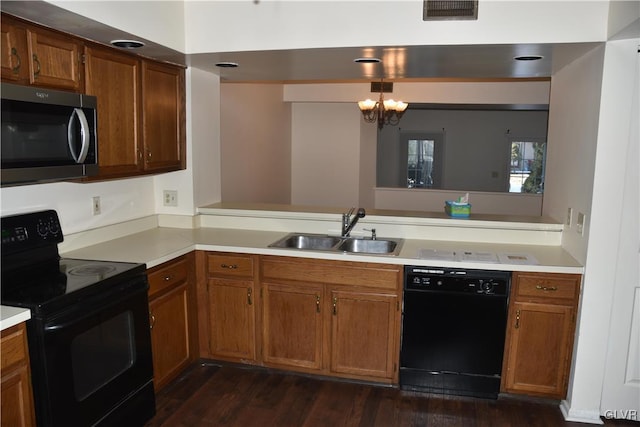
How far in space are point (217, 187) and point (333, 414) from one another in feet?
6.43

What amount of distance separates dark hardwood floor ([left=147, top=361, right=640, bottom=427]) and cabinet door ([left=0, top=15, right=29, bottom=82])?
1802 millimetres

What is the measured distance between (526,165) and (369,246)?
23.8ft

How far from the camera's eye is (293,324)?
306 cm

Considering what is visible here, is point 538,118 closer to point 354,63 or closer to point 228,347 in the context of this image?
point 354,63

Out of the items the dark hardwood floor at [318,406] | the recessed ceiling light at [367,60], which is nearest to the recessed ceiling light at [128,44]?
the recessed ceiling light at [367,60]

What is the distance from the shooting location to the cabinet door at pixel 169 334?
9.03 feet

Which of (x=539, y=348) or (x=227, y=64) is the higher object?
(x=227, y=64)

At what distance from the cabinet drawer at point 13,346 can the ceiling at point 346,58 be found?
1.25m

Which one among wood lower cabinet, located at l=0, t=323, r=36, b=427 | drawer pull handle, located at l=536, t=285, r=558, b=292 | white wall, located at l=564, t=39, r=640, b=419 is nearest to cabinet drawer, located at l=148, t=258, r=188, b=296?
wood lower cabinet, located at l=0, t=323, r=36, b=427

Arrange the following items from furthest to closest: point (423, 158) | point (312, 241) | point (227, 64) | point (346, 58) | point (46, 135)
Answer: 1. point (423, 158)
2. point (312, 241)
3. point (227, 64)
4. point (346, 58)
5. point (46, 135)

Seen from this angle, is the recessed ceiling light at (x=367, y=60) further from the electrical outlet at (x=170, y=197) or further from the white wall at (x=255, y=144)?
the white wall at (x=255, y=144)

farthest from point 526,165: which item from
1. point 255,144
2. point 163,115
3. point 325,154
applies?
point 163,115

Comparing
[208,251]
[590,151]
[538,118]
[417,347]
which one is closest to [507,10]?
[590,151]

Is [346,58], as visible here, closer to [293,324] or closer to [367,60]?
[367,60]
